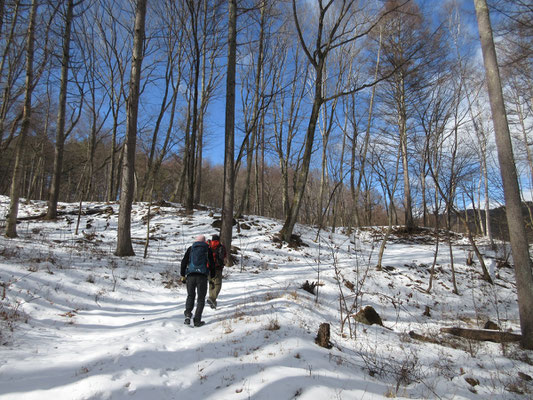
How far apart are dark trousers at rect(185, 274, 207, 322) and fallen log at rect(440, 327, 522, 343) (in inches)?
223

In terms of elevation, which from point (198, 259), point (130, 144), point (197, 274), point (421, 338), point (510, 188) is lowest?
point (421, 338)

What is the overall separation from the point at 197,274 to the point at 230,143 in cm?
564

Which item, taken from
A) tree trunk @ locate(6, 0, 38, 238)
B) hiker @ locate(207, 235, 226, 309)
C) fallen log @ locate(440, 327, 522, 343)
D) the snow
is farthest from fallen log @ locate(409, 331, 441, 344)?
tree trunk @ locate(6, 0, 38, 238)

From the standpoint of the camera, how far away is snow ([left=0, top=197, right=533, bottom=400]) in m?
2.96

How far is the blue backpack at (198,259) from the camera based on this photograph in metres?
4.89

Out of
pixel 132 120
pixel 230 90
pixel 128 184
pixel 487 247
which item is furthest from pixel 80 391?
pixel 487 247

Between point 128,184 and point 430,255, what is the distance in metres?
13.3

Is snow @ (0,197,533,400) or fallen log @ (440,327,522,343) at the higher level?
snow @ (0,197,533,400)

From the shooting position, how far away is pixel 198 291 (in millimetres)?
4859

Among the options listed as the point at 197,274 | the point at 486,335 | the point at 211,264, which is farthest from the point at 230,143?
the point at 486,335

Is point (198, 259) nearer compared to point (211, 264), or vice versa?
point (198, 259)

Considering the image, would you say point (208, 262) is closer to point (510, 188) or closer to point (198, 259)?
point (198, 259)

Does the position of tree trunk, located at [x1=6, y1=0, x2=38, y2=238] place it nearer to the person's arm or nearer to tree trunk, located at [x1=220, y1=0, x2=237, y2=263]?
tree trunk, located at [x1=220, y1=0, x2=237, y2=263]

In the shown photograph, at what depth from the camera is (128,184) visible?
326 inches
